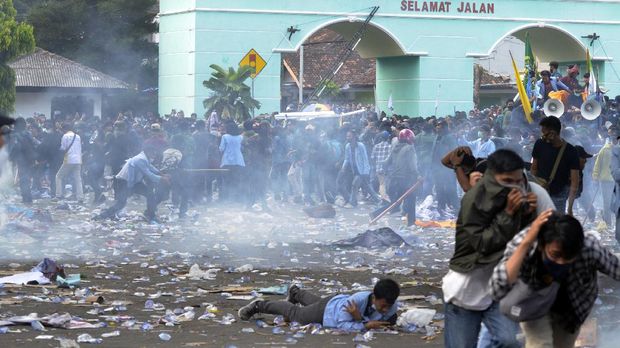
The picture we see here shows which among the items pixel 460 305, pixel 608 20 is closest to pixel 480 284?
pixel 460 305

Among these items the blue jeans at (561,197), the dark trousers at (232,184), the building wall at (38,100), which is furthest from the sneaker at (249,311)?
the building wall at (38,100)

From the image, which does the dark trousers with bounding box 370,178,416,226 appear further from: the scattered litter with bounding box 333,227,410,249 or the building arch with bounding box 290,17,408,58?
Answer: the building arch with bounding box 290,17,408,58

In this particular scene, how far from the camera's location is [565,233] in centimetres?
622

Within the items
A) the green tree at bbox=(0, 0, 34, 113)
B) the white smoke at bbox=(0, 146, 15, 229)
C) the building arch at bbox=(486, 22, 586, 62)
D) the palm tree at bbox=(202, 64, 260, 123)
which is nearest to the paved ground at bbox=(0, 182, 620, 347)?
the white smoke at bbox=(0, 146, 15, 229)

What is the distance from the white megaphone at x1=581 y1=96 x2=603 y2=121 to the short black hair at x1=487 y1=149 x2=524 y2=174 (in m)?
18.6

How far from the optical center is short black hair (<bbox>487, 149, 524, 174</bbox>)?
6879mm

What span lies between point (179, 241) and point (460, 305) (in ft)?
36.3

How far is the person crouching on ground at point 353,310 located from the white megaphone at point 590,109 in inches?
606

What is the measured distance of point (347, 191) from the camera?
25.8 metres

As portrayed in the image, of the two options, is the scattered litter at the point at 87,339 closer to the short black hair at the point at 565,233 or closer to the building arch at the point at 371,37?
the short black hair at the point at 565,233

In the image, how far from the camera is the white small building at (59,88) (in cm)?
5244

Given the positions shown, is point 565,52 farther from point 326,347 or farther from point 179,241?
point 326,347

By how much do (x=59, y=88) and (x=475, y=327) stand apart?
4721cm

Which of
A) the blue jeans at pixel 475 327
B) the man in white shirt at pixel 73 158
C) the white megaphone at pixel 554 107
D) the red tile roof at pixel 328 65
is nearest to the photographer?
the blue jeans at pixel 475 327
